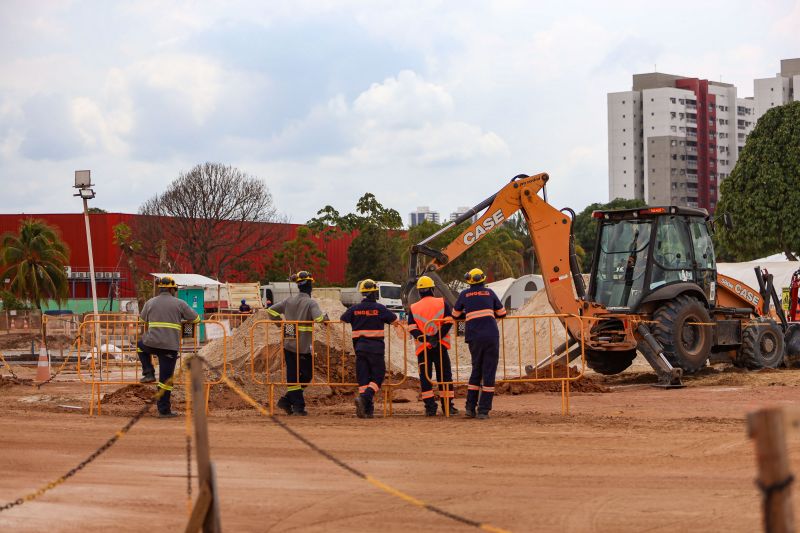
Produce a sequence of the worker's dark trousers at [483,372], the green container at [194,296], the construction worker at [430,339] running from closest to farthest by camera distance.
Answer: the worker's dark trousers at [483,372], the construction worker at [430,339], the green container at [194,296]

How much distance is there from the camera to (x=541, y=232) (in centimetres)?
1892

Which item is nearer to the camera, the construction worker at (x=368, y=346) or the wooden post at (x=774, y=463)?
the wooden post at (x=774, y=463)

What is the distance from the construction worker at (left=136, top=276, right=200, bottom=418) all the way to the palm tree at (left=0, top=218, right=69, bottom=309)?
3090 centimetres

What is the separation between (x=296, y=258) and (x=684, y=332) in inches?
1827

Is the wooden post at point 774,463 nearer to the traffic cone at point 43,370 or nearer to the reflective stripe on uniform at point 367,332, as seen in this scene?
the reflective stripe on uniform at point 367,332

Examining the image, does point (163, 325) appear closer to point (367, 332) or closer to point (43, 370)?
point (367, 332)

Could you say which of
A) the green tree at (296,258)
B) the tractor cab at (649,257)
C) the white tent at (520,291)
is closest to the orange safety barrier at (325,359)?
the tractor cab at (649,257)

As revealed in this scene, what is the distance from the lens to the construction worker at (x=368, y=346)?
14.1 meters

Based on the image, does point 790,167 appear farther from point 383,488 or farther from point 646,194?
point 646,194

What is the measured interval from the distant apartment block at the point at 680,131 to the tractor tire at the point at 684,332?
355 feet

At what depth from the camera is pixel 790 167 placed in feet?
179

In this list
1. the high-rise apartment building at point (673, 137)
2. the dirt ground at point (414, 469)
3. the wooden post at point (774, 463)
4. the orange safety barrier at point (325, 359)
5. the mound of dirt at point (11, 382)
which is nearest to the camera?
the wooden post at point (774, 463)

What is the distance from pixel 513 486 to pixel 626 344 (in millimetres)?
9392

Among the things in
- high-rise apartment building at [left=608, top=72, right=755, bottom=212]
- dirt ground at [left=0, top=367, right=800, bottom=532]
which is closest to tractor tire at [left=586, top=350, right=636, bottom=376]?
dirt ground at [left=0, top=367, right=800, bottom=532]
